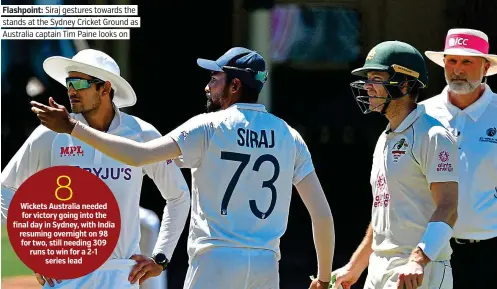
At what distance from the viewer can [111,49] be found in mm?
8297

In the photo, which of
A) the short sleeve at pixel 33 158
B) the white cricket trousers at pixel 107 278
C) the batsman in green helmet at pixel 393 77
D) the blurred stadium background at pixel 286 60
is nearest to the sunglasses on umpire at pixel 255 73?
the batsman in green helmet at pixel 393 77

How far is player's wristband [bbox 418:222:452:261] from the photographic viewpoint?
457cm

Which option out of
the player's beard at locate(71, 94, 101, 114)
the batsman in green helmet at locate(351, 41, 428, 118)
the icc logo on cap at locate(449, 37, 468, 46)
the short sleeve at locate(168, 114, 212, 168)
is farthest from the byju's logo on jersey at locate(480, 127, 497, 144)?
the player's beard at locate(71, 94, 101, 114)

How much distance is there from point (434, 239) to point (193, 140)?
1.04 m

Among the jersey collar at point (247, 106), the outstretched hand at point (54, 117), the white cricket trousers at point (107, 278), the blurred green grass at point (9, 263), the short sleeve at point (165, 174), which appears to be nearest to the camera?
the outstretched hand at point (54, 117)

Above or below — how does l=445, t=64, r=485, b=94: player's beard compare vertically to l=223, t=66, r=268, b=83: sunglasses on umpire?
below

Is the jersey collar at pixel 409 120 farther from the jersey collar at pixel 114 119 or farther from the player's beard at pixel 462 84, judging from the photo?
the jersey collar at pixel 114 119

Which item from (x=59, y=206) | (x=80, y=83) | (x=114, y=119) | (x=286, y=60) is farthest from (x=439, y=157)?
(x=286, y=60)

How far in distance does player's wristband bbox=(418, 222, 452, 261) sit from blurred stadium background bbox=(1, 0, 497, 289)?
3.82 metres

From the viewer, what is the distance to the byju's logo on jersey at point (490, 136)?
6.11m

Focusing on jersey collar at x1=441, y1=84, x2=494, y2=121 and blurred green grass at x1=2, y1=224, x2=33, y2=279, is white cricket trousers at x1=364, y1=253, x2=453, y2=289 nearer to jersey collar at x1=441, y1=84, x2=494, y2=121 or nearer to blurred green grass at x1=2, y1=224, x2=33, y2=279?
jersey collar at x1=441, y1=84, x2=494, y2=121

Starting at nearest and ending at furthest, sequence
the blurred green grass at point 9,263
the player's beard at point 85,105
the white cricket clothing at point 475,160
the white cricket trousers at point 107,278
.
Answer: the white cricket trousers at point 107,278 < the player's beard at point 85,105 < the white cricket clothing at point 475,160 < the blurred green grass at point 9,263

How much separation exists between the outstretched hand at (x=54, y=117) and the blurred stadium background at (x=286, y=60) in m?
3.67


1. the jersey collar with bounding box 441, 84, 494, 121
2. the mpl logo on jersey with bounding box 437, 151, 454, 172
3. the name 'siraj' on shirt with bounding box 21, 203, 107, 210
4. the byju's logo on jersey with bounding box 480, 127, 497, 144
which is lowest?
the name 'siraj' on shirt with bounding box 21, 203, 107, 210
